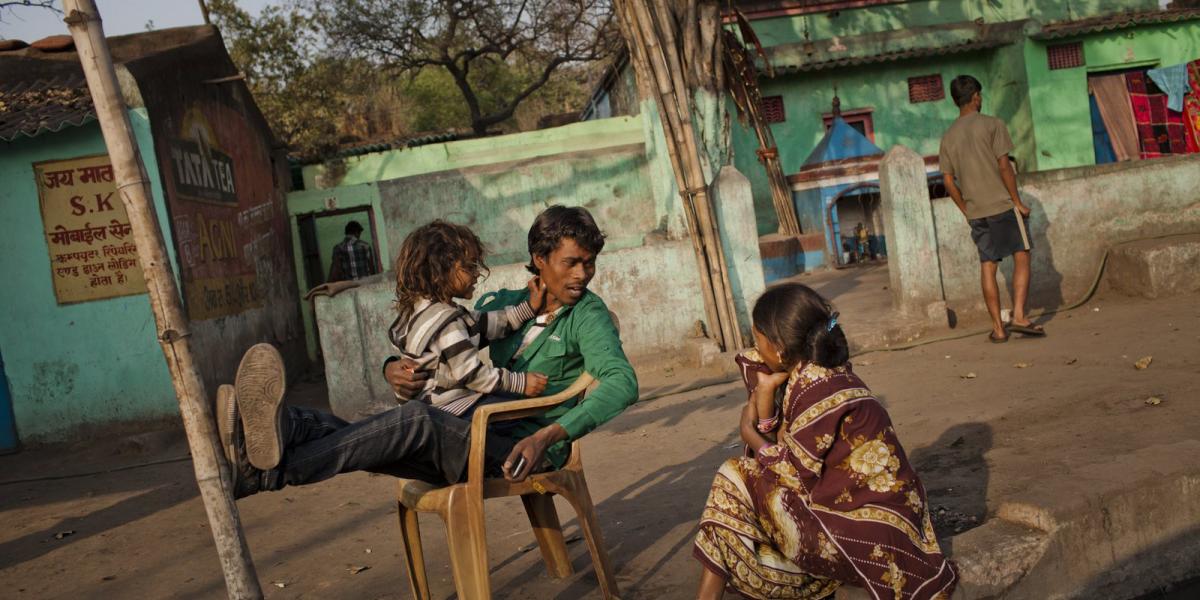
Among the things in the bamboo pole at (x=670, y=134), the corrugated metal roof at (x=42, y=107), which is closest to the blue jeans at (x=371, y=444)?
the bamboo pole at (x=670, y=134)

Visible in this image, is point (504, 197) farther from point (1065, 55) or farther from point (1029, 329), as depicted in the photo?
point (1065, 55)

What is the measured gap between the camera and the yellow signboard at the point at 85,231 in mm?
9673

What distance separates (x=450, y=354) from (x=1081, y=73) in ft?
60.0

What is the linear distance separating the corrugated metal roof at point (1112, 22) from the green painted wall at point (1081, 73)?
0.89 feet

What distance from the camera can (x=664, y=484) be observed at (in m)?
5.08

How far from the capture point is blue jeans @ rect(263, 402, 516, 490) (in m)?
2.90

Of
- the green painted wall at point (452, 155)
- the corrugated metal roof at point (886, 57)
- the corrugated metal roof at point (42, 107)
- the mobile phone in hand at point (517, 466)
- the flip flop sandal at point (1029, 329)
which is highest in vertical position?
the corrugated metal roof at point (886, 57)

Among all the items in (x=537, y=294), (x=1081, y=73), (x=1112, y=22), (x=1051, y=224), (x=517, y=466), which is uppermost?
(x=1112, y=22)

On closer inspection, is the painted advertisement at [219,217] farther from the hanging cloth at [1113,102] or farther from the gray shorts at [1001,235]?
the hanging cloth at [1113,102]

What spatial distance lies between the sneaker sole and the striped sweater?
2.33 ft

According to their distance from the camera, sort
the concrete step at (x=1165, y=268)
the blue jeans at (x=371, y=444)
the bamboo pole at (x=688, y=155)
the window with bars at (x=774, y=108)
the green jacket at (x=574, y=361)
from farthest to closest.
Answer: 1. the window with bars at (x=774, y=108)
2. the bamboo pole at (x=688, y=155)
3. the concrete step at (x=1165, y=268)
4. the green jacket at (x=574, y=361)
5. the blue jeans at (x=371, y=444)

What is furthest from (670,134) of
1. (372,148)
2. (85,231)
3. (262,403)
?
(372,148)

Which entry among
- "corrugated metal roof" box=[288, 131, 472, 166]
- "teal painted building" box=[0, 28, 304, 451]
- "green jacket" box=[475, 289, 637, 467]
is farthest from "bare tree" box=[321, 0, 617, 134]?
"green jacket" box=[475, 289, 637, 467]

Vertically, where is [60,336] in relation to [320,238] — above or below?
below
